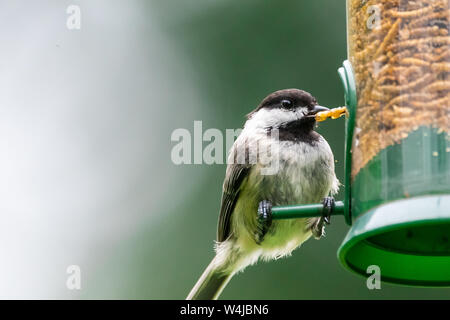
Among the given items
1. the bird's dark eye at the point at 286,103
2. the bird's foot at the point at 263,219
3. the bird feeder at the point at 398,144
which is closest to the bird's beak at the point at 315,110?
the bird's dark eye at the point at 286,103

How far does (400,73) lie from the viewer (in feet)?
10.4

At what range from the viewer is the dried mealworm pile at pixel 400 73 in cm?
310

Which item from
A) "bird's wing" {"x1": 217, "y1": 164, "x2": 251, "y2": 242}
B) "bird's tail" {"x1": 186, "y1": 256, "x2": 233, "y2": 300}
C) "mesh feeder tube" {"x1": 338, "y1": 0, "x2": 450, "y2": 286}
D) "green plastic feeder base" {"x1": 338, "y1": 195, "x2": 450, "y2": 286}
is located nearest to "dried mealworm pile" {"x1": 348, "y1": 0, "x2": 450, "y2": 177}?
"mesh feeder tube" {"x1": 338, "y1": 0, "x2": 450, "y2": 286}

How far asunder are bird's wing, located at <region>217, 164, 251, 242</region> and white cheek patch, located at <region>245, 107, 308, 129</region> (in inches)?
11.3

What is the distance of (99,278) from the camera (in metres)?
6.48

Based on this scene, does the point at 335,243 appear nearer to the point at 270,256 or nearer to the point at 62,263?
the point at 270,256

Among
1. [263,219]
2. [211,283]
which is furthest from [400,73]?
[211,283]

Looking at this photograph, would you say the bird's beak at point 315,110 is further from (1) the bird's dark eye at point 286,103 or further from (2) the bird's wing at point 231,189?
(2) the bird's wing at point 231,189

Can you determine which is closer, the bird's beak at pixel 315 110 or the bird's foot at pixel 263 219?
the bird's foot at pixel 263 219

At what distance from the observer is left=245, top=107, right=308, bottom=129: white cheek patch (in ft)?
14.1

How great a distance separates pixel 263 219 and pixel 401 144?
3.08ft

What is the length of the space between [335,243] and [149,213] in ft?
5.60

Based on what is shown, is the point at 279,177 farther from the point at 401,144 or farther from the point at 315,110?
the point at 401,144
